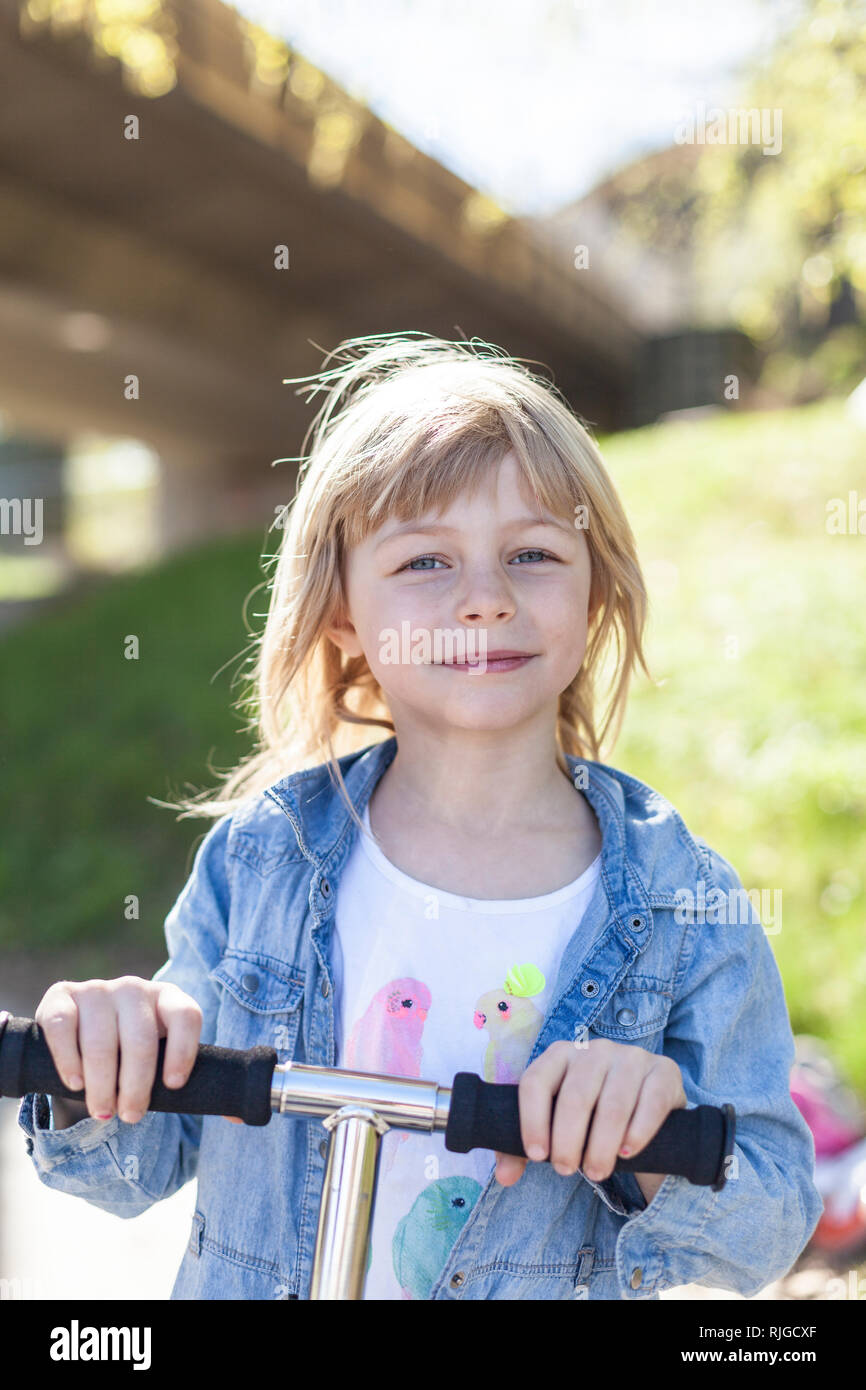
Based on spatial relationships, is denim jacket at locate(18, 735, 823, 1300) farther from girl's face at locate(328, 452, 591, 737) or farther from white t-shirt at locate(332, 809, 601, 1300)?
girl's face at locate(328, 452, 591, 737)

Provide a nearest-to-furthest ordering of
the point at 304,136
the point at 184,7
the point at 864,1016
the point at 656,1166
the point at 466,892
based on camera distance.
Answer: the point at 656,1166, the point at 466,892, the point at 864,1016, the point at 184,7, the point at 304,136

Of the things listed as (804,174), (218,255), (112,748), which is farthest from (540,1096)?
(218,255)

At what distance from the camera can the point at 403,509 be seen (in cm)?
154

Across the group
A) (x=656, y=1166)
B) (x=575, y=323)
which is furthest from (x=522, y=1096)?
(x=575, y=323)

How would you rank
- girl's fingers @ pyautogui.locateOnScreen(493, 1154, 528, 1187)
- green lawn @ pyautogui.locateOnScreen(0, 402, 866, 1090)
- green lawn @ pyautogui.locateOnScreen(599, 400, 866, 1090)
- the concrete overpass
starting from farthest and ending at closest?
the concrete overpass, green lawn @ pyautogui.locateOnScreen(0, 402, 866, 1090), green lawn @ pyautogui.locateOnScreen(599, 400, 866, 1090), girl's fingers @ pyautogui.locateOnScreen(493, 1154, 528, 1187)

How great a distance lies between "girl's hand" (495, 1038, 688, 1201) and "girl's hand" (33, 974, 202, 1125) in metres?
0.35

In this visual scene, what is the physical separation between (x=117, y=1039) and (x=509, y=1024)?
490mm

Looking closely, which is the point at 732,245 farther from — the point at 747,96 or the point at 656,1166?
the point at 656,1166

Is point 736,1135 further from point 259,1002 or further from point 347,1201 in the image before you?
point 259,1002

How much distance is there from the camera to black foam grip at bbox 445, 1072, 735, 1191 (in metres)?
1.10

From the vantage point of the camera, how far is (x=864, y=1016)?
136 inches

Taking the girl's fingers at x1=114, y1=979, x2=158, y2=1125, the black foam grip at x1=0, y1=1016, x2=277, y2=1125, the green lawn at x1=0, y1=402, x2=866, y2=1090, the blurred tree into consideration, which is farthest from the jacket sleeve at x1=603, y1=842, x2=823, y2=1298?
the blurred tree

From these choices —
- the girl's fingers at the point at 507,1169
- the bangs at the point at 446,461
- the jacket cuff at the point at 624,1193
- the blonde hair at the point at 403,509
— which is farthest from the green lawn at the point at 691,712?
the girl's fingers at the point at 507,1169

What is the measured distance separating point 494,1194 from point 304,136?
8300 mm
